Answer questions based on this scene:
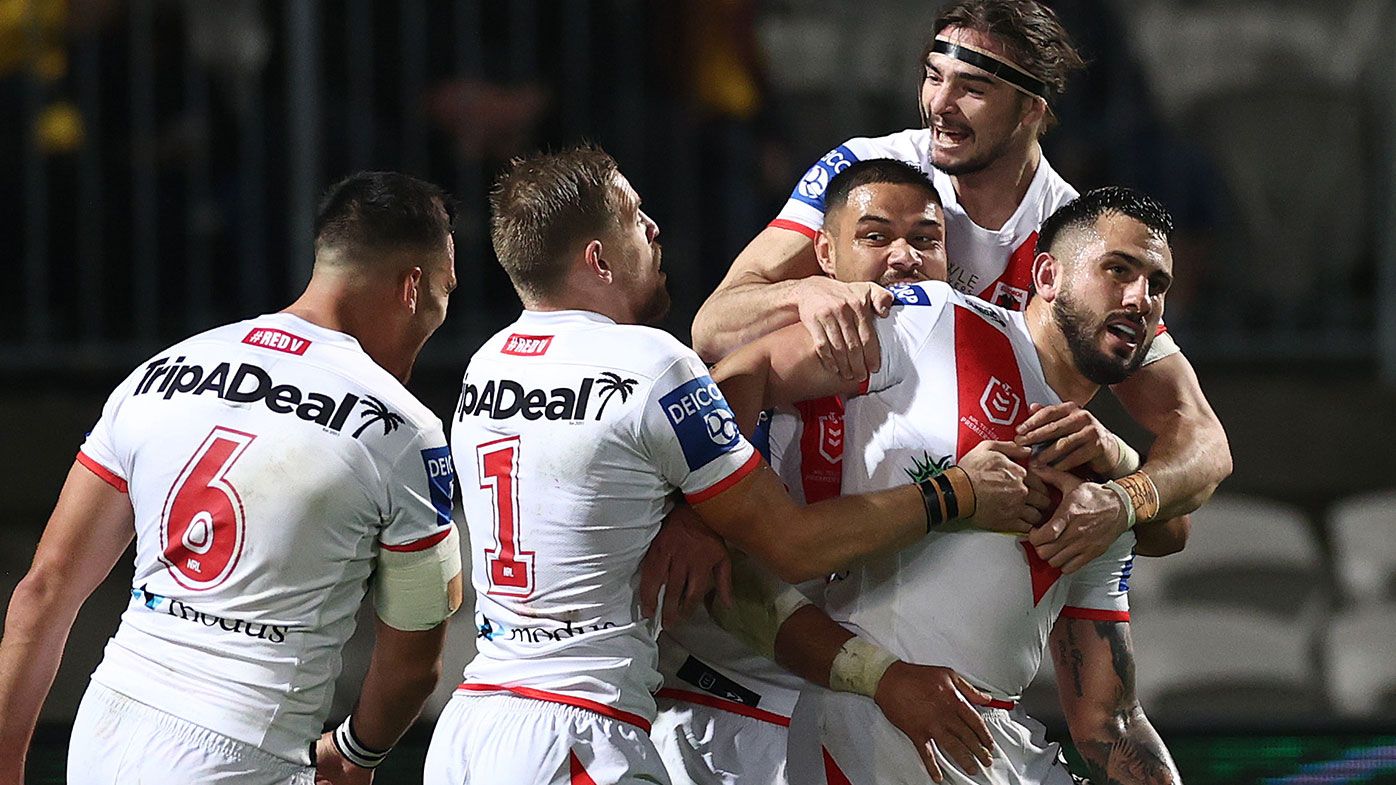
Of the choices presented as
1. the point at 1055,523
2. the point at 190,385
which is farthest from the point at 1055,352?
the point at 190,385

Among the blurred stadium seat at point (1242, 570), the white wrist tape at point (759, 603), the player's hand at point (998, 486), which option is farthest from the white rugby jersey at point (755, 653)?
the blurred stadium seat at point (1242, 570)

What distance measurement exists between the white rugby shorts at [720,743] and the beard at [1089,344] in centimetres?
101

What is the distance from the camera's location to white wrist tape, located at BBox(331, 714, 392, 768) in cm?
393

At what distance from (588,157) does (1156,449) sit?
1.42 metres

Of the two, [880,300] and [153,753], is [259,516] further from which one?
[880,300]

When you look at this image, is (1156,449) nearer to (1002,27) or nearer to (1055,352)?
(1055,352)

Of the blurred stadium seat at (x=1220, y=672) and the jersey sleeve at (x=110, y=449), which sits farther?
the blurred stadium seat at (x=1220, y=672)

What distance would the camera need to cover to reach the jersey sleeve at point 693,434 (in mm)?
3422

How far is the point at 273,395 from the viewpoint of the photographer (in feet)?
11.9

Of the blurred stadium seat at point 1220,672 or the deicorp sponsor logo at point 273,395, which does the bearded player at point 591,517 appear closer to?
the deicorp sponsor logo at point 273,395

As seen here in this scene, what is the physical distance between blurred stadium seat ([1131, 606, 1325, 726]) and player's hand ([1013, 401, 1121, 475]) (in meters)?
3.32

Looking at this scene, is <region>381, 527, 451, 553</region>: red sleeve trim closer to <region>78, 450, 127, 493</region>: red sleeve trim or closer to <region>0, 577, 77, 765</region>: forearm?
<region>78, 450, 127, 493</region>: red sleeve trim

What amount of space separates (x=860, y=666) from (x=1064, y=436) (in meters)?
0.60

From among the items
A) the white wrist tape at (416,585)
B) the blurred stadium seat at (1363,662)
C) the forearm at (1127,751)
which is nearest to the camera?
the white wrist tape at (416,585)
